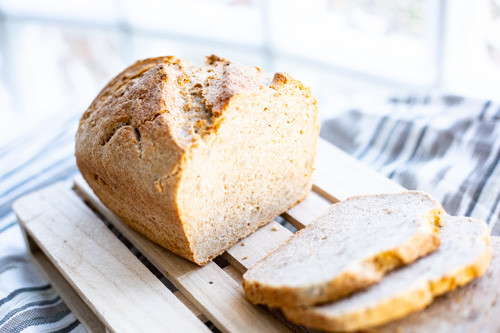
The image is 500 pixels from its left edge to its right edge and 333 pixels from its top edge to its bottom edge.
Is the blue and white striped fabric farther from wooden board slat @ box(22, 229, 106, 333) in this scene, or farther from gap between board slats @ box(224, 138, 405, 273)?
gap between board slats @ box(224, 138, 405, 273)

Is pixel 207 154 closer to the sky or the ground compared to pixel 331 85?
closer to the sky

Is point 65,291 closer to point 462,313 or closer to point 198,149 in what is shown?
point 198,149

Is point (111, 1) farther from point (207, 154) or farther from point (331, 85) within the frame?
point (207, 154)

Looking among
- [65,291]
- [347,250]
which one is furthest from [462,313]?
[65,291]

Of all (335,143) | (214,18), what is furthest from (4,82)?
(335,143)

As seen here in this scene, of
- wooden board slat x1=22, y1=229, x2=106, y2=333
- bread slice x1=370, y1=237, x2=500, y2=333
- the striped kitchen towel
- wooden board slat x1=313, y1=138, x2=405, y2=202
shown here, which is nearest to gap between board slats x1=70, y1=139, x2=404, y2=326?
wooden board slat x1=313, y1=138, x2=405, y2=202

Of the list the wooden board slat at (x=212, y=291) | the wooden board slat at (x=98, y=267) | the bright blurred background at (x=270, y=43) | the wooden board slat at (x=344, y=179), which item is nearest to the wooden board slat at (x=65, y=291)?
the wooden board slat at (x=98, y=267)
